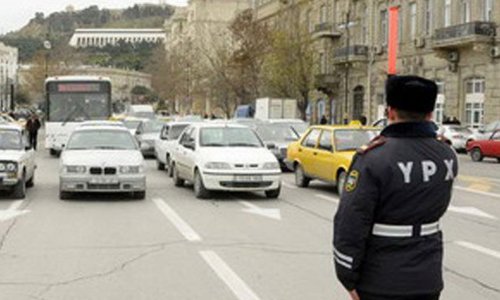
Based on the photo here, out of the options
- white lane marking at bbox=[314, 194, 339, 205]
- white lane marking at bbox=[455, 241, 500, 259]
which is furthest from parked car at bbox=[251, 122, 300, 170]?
white lane marking at bbox=[455, 241, 500, 259]

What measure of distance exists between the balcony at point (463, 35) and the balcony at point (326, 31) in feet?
55.5

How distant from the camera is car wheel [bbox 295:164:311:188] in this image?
18.8m

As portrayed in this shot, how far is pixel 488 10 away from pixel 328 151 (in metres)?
29.0

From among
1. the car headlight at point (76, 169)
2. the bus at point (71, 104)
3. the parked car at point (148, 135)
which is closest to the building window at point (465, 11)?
the parked car at point (148, 135)

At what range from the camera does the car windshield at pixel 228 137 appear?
16719mm

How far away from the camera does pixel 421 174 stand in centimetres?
377

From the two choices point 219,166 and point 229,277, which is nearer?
point 229,277

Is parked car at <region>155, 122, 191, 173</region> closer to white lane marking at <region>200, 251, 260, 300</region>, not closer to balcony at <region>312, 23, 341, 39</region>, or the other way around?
white lane marking at <region>200, 251, 260, 300</region>

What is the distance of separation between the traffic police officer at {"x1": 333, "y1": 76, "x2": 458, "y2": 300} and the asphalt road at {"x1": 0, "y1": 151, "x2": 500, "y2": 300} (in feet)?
11.5

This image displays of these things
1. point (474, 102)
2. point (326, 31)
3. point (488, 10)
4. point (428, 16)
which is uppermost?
point (326, 31)

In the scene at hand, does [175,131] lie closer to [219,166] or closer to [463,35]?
[219,166]

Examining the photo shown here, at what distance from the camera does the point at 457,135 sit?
3891 centimetres

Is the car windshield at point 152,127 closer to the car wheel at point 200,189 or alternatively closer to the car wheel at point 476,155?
the car wheel at point 476,155

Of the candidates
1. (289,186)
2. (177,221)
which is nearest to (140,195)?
(177,221)
